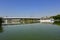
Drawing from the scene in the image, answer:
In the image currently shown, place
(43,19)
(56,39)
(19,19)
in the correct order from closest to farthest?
(56,39) → (19,19) → (43,19)

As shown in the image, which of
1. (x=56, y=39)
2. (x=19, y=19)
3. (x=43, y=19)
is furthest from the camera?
(x=43, y=19)

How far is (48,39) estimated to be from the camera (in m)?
7.82

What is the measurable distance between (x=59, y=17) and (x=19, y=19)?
52.5 ft

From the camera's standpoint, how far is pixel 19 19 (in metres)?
43.7

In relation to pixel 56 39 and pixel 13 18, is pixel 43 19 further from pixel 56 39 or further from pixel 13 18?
pixel 56 39

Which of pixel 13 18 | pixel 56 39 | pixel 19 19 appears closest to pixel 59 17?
pixel 19 19

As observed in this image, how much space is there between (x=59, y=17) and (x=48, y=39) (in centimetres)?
4388

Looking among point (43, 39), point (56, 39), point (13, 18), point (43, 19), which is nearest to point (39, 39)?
point (43, 39)

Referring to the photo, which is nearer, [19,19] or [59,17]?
[19,19]

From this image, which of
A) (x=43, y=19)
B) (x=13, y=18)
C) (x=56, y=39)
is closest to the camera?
(x=56, y=39)

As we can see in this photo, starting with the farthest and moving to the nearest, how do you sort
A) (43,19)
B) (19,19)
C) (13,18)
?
(43,19)
(19,19)
(13,18)

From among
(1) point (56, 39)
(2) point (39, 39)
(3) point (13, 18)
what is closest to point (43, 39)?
(2) point (39, 39)

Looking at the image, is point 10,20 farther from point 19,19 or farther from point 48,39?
point 48,39

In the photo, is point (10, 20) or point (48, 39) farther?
point (10, 20)
